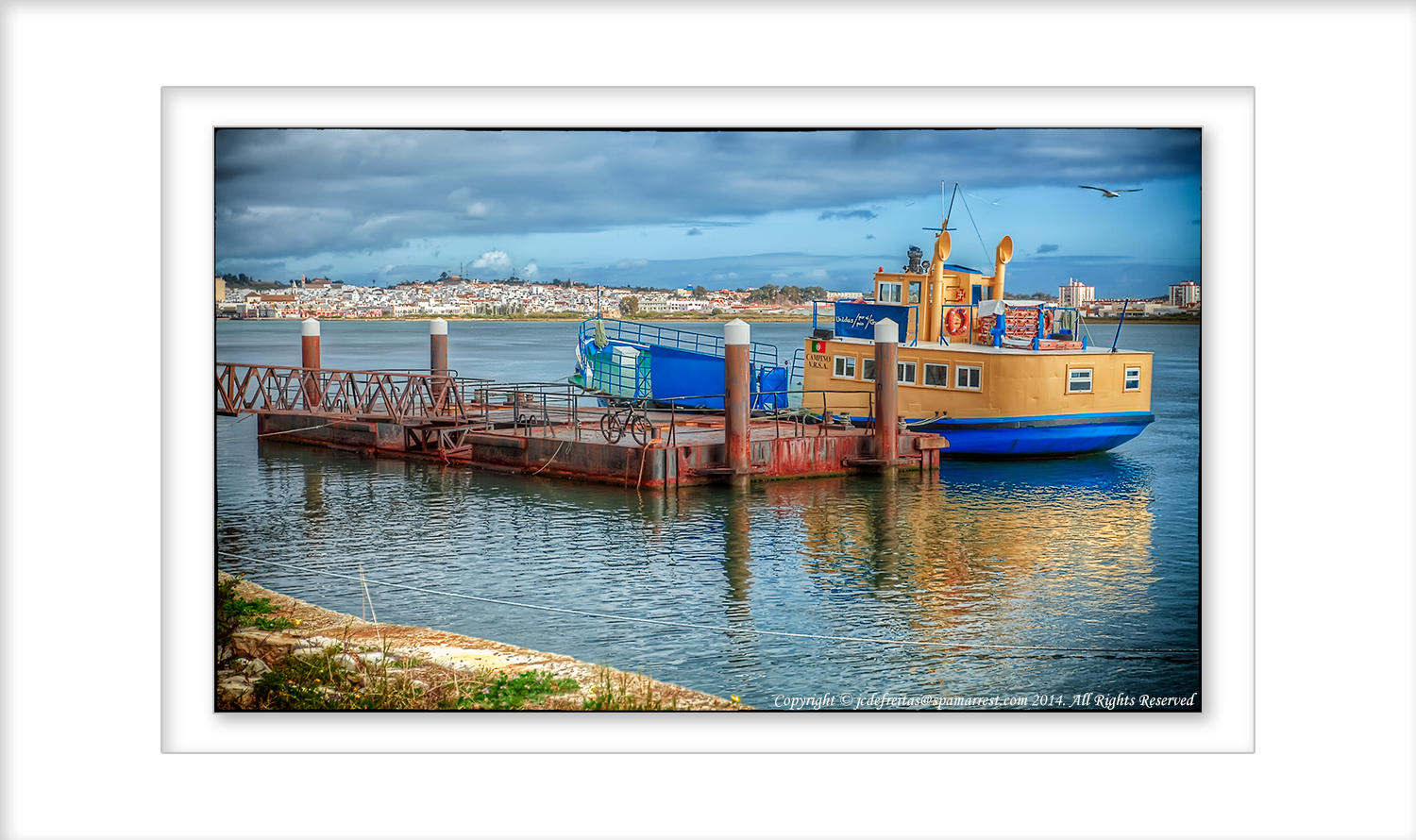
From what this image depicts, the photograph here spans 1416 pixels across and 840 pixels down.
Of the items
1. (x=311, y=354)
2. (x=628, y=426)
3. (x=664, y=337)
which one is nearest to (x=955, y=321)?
(x=628, y=426)

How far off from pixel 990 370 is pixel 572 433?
536cm

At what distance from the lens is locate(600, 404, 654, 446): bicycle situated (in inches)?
594

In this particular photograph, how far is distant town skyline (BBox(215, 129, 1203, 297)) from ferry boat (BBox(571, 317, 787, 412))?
905cm

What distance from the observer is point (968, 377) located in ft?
54.1

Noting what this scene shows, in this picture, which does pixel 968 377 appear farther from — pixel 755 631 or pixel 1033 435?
pixel 755 631

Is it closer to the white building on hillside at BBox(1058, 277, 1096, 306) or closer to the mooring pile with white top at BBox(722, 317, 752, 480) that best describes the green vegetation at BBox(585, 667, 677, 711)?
the white building on hillside at BBox(1058, 277, 1096, 306)

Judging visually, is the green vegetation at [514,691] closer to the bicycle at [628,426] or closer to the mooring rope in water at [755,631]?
the mooring rope in water at [755,631]

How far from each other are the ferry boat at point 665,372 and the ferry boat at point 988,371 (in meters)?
2.46

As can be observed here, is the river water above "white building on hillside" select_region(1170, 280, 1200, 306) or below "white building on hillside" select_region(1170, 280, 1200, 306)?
below

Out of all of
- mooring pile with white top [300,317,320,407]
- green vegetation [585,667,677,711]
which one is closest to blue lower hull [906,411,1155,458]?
mooring pile with white top [300,317,320,407]

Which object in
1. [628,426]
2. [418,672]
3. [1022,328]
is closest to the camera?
[418,672]
